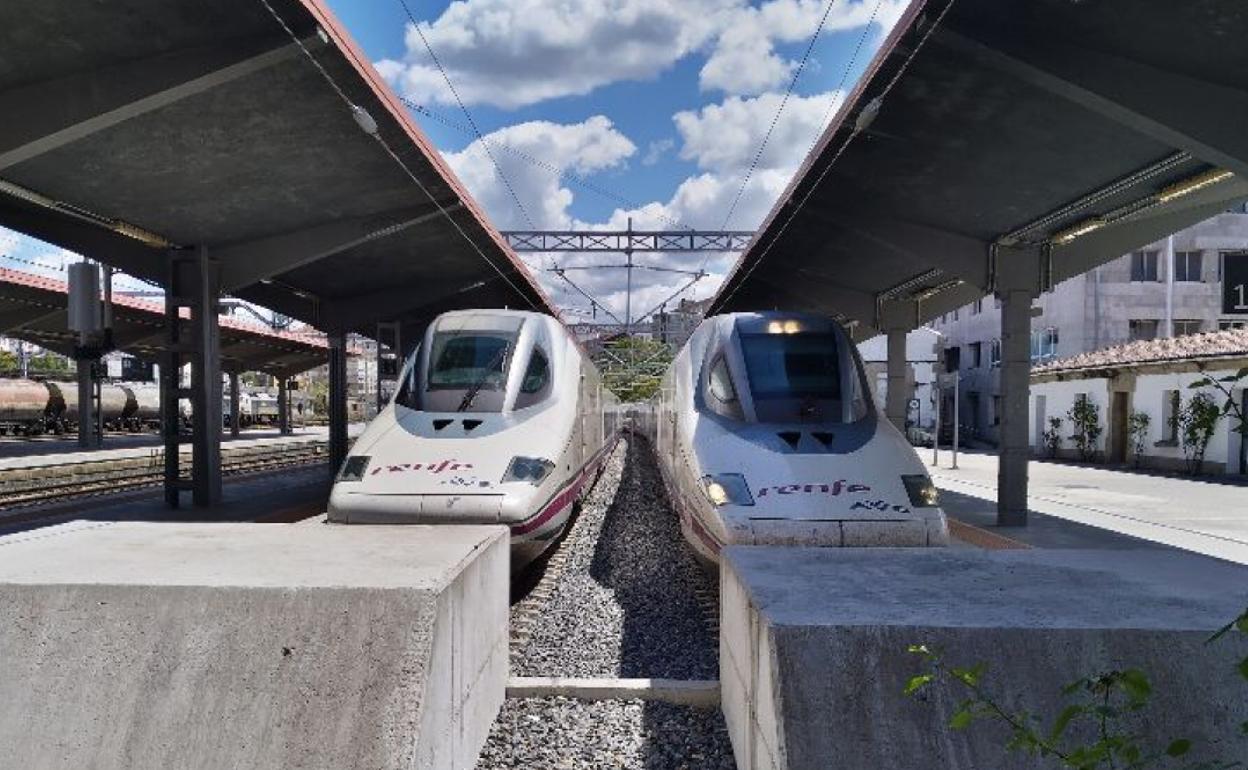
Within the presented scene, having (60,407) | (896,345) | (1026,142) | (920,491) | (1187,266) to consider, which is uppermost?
(1187,266)

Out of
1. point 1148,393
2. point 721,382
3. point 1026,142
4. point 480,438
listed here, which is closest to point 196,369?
point 480,438

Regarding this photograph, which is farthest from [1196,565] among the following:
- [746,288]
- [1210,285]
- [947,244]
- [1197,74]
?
[1210,285]

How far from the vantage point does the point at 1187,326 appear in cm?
3450

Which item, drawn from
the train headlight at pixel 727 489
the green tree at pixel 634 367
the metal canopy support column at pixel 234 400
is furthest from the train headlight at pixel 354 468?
the green tree at pixel 634 367

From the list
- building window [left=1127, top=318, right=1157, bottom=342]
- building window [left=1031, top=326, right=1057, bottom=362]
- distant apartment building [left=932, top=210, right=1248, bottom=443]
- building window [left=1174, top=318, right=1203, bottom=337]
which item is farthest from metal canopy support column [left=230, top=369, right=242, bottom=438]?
building window [left=1174, top=318, right=1203, bottom=337]

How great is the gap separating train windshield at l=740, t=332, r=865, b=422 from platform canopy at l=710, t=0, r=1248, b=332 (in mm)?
2584

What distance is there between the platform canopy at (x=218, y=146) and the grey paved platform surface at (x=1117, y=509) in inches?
390

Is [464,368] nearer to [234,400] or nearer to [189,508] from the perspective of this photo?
[189,508]

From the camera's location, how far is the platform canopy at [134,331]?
21.8 metres

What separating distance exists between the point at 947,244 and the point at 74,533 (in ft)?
39.5

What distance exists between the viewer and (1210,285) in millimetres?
33812

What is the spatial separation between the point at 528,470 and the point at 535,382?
178cm

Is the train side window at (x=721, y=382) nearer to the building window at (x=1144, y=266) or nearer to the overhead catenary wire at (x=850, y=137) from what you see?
the overhead catenary wire at (x=850, y=137)

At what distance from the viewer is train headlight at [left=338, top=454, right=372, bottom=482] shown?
775 cm
